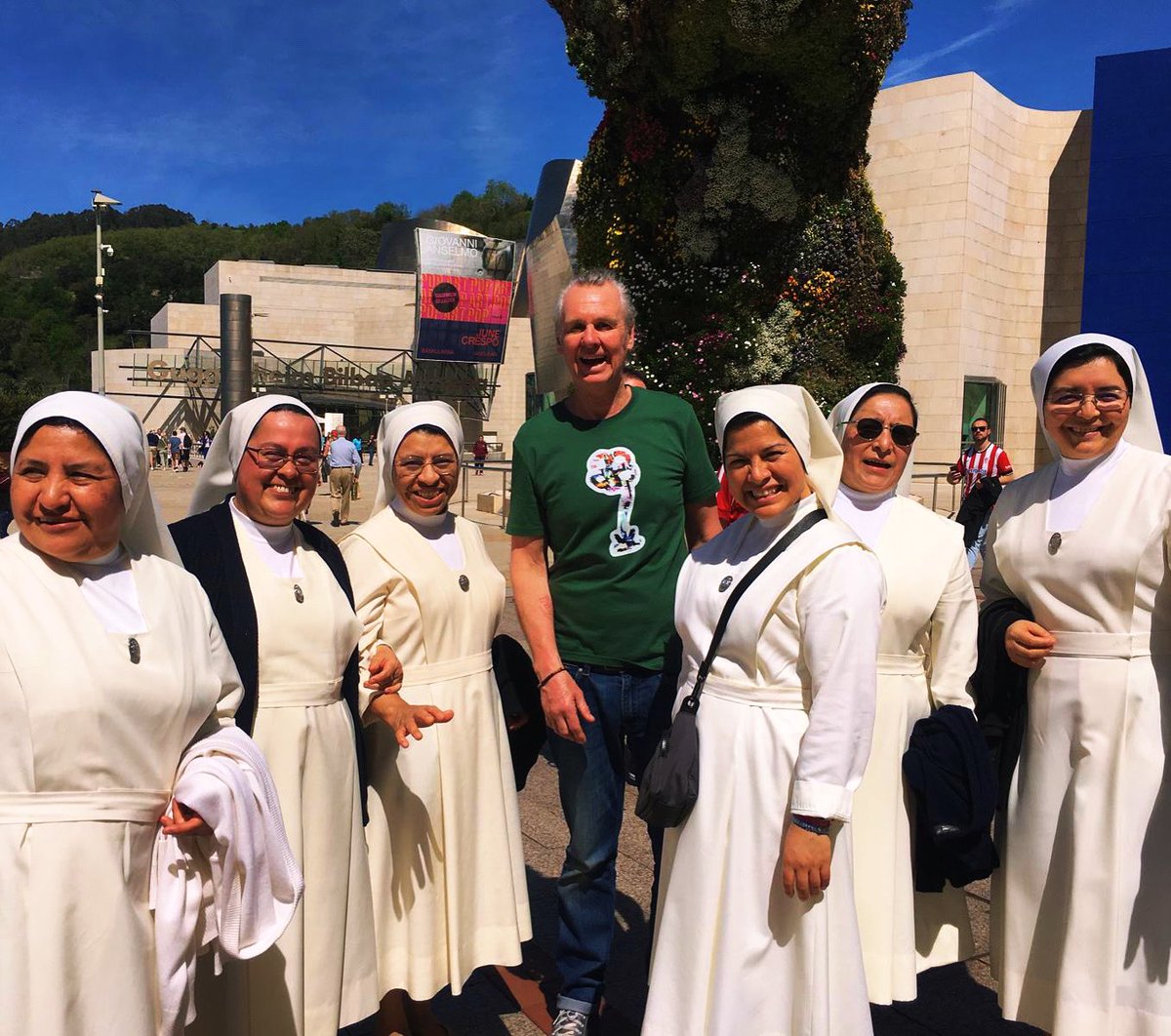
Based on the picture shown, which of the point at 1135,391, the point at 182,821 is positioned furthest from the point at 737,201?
the point at 182,821

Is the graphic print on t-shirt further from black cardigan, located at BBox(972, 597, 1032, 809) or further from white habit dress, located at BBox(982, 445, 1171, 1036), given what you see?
white habit dress, located at BBox(982, 445, 1171, 1036)

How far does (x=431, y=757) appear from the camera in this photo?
10.3ft

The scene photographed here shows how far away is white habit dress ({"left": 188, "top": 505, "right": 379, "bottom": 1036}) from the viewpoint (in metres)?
2.59

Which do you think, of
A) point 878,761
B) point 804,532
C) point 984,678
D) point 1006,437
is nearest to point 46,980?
point 804,532

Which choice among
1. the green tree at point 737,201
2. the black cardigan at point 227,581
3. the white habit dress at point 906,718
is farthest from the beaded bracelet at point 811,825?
the green tree at point 737,201

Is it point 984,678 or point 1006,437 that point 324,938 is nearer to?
point 984,678

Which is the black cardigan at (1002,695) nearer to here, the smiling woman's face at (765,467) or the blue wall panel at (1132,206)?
the smiling woman's face at (765,467)

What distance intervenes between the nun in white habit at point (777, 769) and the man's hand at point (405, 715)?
2.59ft

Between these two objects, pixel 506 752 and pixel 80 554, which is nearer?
pixel 80 554

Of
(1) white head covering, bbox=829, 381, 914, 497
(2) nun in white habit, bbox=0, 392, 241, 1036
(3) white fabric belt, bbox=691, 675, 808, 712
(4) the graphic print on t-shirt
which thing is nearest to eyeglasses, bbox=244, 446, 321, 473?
(2) nun in white habit, bbox=0, 392, 241, 1036

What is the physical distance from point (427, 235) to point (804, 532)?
36.4 metres

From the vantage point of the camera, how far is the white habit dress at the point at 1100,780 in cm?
267

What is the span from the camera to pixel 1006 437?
2195cm

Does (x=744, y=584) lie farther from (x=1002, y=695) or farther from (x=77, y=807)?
(x=77, y=807)
